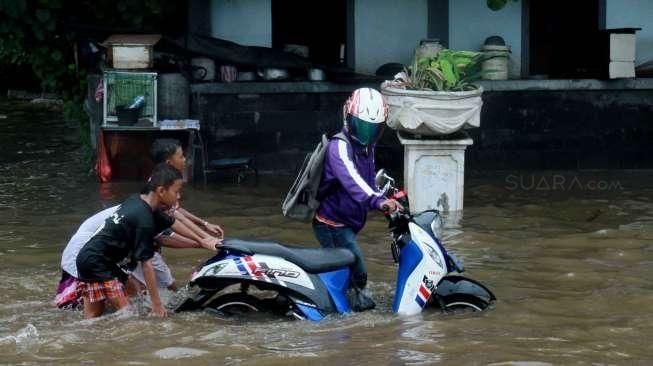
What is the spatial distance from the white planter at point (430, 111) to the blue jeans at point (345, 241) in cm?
398

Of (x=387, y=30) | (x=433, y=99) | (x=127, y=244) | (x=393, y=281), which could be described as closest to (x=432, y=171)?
(x=433, y=99)

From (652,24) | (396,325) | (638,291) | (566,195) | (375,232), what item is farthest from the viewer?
(652,24)

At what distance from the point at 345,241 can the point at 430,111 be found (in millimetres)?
4095

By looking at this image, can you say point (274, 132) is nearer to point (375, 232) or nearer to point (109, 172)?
point (109, 172)

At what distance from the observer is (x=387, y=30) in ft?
47.5

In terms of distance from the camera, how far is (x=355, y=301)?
760 cm

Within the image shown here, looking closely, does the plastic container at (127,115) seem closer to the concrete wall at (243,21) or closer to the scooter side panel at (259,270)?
the concrete wall at (243,21)

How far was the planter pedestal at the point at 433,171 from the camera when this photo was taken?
11.5 metres

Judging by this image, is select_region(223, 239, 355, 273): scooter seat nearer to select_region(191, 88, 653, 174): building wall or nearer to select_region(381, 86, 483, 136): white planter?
select_region(381, 86, 483, 136): white planter

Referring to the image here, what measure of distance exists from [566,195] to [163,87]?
478 centimetres

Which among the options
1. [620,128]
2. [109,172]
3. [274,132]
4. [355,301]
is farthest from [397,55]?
[355,301]

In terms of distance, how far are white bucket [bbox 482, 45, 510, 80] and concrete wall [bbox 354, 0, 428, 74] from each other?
40.3 inches

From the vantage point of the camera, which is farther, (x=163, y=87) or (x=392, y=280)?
(x=163, y=87)

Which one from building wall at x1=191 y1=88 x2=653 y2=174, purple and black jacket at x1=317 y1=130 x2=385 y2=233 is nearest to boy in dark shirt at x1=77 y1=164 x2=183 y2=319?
purple and black jacket at x1=317 y1=130 x2=385 y2=233
